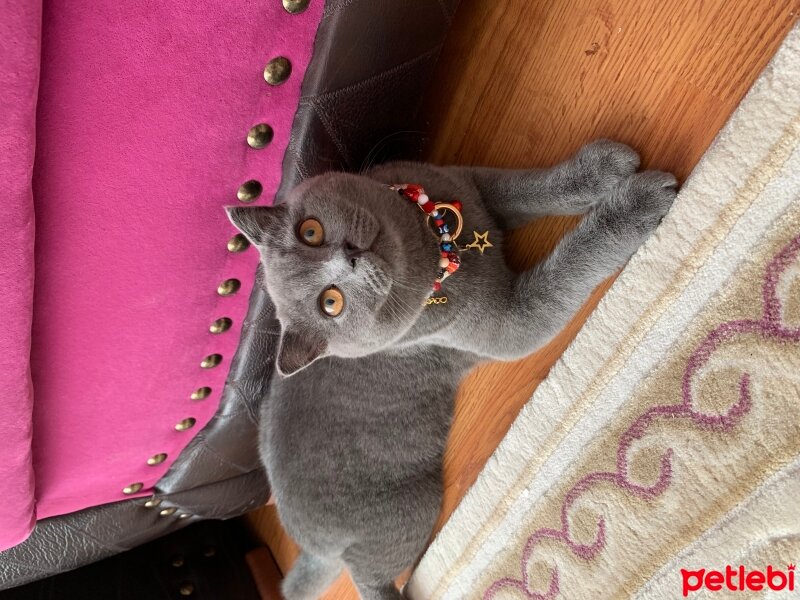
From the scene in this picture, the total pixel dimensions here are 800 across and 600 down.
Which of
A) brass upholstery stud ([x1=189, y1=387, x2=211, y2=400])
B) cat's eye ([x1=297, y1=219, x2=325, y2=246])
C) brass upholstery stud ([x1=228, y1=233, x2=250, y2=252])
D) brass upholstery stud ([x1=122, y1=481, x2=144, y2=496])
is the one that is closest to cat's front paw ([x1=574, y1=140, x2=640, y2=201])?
cat's eye ([x1=297, y1=219, x2=325, y2=246])

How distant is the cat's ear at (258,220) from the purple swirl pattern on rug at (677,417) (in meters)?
0.66

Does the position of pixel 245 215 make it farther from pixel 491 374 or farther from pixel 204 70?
pixel 491 374

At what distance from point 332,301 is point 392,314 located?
95mm

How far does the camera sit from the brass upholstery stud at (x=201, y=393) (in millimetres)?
1089

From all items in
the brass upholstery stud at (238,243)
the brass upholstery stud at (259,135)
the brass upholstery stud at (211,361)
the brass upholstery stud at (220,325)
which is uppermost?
the brass upholstery stud at (259,135)

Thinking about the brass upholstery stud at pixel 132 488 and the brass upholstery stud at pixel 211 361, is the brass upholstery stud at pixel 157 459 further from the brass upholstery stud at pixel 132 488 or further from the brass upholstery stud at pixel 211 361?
the brass upholstery stud at pixel 211 361

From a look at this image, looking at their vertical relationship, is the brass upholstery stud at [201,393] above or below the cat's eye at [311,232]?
below

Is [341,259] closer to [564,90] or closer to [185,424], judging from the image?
[564,90]

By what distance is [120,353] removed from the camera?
0.92m

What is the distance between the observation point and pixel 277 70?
0.74 m

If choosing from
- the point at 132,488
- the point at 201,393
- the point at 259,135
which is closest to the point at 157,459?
the point at 132,488

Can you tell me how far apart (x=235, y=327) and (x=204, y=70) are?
49 centimetres

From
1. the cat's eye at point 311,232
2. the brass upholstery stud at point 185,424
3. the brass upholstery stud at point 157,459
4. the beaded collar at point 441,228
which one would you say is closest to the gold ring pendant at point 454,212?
the beaded collar at point 441,228

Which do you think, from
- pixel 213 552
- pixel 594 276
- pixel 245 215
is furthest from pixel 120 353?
pixel 213 552
